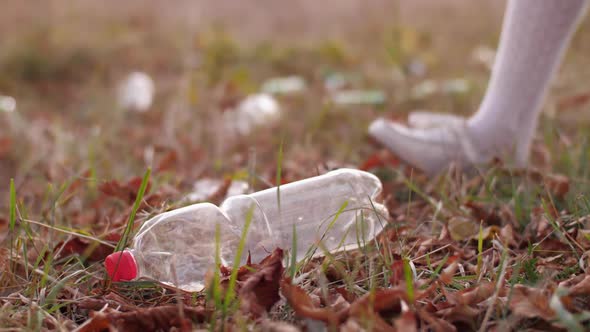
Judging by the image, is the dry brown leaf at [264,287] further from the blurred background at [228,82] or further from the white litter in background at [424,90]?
the white litter in background at [424,90]

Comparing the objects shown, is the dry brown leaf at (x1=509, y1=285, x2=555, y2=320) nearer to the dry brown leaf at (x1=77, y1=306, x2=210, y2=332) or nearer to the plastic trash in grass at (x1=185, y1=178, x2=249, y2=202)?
the dry brown leaf at (x1=77, y1=306, x2=210, y2=332)

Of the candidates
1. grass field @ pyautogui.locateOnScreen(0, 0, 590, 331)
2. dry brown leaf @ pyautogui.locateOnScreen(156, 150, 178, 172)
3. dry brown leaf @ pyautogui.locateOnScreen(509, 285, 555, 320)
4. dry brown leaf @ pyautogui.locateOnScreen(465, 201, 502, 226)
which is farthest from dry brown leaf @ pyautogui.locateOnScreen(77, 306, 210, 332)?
dry brown leaf @ pyautogui.locateOnScreen(156, 150, 178, 172)

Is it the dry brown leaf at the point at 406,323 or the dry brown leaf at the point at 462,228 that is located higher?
the dry brown leaf at the point at 406,323

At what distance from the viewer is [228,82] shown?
3.80 m

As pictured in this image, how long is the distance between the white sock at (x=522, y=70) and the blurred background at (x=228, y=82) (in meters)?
0.21

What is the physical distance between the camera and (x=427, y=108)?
3445mm

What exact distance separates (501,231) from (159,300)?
2.67 ft

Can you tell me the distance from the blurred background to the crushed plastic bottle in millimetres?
201

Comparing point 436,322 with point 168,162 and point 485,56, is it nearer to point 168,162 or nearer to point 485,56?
point 168,162

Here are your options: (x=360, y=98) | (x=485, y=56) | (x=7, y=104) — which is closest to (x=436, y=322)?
(x=360, y=98)

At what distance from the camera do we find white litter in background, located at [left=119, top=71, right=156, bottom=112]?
3846 millimetres

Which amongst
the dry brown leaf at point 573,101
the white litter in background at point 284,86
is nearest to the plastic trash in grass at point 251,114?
the white litter in background at point 284,86

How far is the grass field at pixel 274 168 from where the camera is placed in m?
1.08

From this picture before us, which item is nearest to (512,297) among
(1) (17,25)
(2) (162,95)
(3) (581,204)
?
(3) (581,204)
